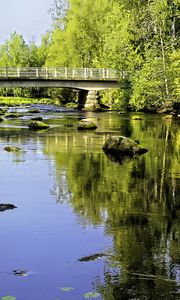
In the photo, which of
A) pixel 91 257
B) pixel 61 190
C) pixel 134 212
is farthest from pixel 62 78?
A: pixel 91 257

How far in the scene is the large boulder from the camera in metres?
23.7

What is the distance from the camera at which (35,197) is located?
1478cm

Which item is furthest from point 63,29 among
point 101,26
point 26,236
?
point 26,236

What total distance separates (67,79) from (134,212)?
54.6 m

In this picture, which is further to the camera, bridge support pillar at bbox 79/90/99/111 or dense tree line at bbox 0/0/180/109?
bridge support pillar at bbox 79/90/99/111

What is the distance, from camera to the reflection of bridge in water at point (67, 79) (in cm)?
6512

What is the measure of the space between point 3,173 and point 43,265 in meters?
9.59

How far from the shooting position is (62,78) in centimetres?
6600

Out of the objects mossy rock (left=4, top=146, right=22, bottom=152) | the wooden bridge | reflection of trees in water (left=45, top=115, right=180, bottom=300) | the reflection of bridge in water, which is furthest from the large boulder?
the wooden bridge

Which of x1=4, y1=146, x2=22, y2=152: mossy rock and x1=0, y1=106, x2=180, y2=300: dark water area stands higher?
x1=4, y1=146, x2=22, y2=152: mossy rock

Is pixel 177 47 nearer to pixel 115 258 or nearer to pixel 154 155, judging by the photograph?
pixel 154 155

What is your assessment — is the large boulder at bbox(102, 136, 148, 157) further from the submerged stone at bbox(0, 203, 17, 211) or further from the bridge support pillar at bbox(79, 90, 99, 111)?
the bridge support pillar at bbox(79, 90, 99, 111)

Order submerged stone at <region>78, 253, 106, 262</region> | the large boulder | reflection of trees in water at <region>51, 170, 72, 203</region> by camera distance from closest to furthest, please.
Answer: submerged stone at <region>78, 253, 106, 262</region>, reflection of trees in water at <region>51, 170, 72, 203</region>, the large boulder

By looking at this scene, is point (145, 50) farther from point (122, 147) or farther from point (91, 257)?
point (91, 257)
